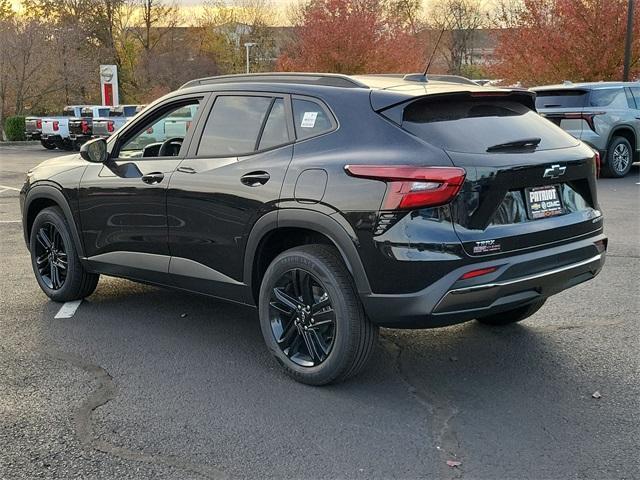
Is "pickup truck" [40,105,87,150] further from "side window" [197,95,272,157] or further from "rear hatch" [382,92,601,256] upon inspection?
"rear hatch" [382,92,601,256]

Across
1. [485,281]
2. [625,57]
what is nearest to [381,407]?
[485,281]

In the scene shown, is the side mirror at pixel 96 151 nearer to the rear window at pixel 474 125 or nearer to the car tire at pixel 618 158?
the rear window at pixel 474 125

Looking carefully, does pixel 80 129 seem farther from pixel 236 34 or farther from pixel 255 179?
pixel 236 34

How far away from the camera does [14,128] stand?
29.8 meters

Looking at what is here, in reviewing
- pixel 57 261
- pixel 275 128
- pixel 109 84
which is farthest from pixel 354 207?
pixel 109 84

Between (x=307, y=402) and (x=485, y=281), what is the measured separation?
3.78 feet

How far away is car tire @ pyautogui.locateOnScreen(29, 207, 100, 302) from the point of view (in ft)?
18.8

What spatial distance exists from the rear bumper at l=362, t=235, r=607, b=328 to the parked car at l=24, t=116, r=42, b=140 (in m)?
24.9

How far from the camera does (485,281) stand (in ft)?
12.0

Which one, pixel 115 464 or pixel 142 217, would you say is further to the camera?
pixel 142 217

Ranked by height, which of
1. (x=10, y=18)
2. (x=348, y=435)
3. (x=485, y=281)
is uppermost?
(x=10, y=18)

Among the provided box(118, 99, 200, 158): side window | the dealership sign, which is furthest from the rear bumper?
the dealership sign

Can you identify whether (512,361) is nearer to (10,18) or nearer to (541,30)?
(541,30)

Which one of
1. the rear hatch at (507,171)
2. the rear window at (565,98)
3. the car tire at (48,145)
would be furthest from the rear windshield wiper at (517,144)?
the car tire at (48,145)
